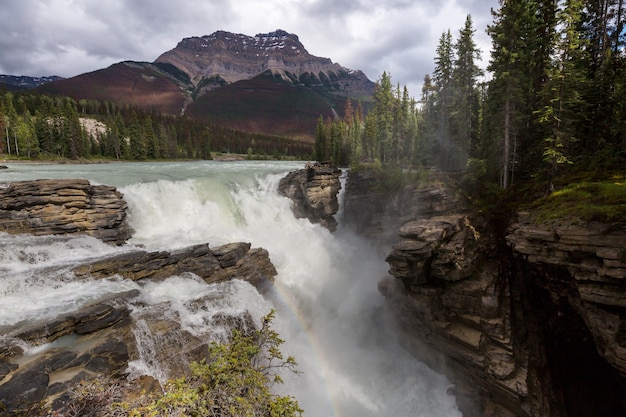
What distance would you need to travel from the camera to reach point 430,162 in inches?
1713

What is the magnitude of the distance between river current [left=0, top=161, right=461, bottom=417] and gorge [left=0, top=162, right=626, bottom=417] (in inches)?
4.8

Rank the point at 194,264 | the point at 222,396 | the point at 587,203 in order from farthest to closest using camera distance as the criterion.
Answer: the point at 194,264
the point at 587,203
the point at 222,396

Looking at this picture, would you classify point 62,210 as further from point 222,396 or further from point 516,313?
point 516,313

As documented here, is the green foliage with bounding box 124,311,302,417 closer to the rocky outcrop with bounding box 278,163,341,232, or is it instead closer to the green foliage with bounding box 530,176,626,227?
the green foliage with bounding box 530,176,626,227

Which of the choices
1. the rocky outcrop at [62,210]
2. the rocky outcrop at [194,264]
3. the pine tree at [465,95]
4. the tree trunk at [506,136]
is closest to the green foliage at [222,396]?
the rocky outcrop at [194,264]

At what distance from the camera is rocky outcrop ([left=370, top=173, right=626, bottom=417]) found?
50.2 feet

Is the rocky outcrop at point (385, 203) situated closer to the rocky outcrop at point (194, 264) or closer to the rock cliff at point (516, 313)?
the rock cliff at point (516, 313)

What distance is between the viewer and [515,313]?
19438 mm

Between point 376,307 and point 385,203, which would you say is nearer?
point 376,307

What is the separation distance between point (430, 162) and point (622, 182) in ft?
87.8

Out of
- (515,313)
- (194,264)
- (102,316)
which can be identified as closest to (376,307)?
(515,313)

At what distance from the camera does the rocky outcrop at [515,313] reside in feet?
50.2

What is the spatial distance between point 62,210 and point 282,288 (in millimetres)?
17725

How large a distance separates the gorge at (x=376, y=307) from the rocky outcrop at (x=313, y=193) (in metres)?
9.38
